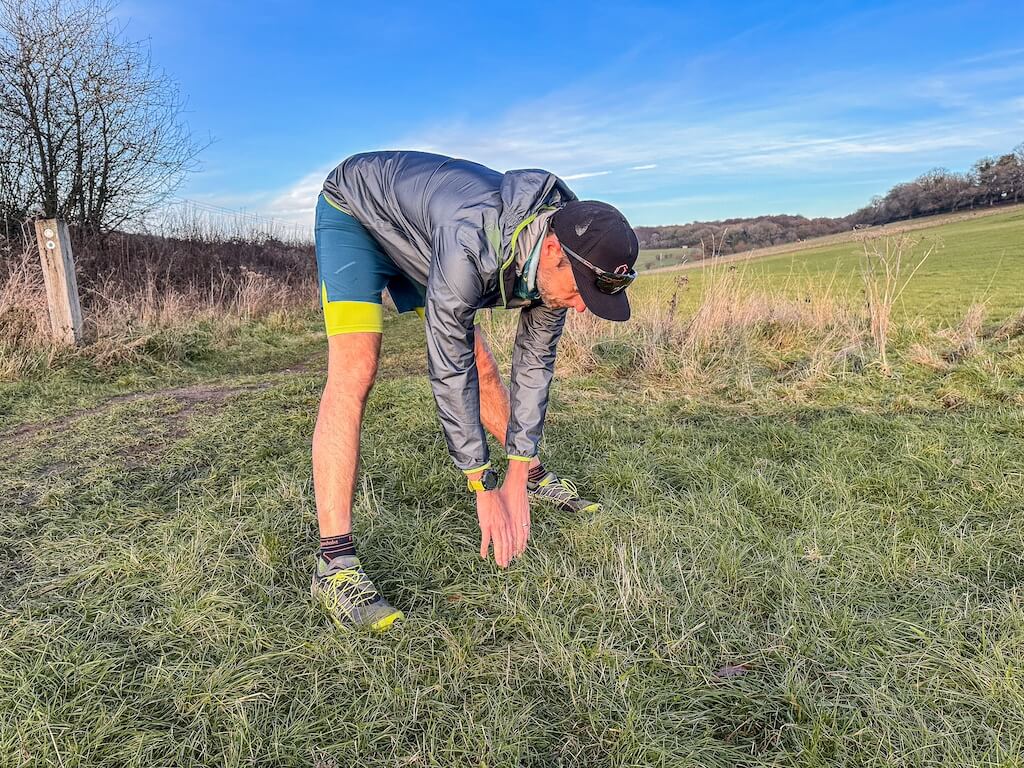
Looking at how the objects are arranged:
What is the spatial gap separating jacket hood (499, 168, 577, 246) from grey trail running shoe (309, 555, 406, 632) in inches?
44.8

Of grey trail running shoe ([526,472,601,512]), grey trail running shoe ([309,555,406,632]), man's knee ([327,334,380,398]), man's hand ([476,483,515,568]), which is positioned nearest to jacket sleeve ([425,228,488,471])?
man's hand ([476,483,515,568])

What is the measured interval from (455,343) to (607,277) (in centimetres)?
49

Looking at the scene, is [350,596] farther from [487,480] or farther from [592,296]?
[592,296]

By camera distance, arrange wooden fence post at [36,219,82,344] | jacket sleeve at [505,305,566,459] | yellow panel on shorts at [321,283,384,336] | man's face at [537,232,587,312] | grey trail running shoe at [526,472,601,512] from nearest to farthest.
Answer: man's face at [537,232,587,312], yellow panel on shorts at [321,283,384,336], jacket sleeve at [505,305,566,459], grey trail running shoe at [526,472,601,512], wooden fence post at [36,219,82,344]

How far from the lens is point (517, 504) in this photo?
2078mm

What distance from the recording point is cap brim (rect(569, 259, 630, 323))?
1.83 meters

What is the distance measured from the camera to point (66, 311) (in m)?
6.39

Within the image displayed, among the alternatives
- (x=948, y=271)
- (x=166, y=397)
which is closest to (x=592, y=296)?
(x=166, y=397)

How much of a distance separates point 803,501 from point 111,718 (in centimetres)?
252

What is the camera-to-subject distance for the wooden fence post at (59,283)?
247 inches

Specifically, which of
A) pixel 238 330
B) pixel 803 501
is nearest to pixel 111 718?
pixel 803 501

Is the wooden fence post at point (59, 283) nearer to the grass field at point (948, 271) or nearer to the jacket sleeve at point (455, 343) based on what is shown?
the jacket sleeve at point (455, 343)

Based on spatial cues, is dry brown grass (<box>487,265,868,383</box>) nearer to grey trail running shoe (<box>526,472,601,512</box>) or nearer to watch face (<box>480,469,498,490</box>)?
grey trail running shoe (<box>526,472,601,512</box>)

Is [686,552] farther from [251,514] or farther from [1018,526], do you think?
[251,514]
